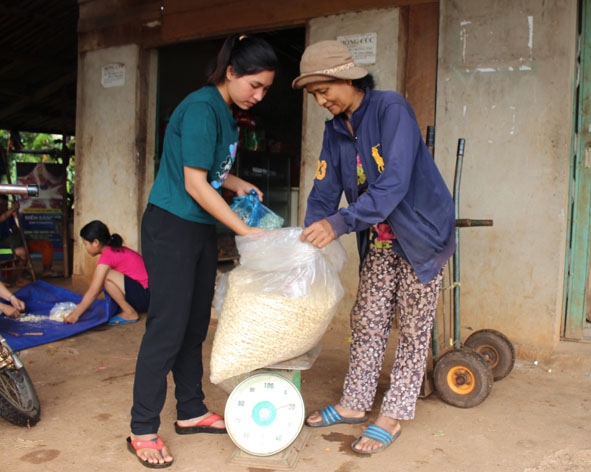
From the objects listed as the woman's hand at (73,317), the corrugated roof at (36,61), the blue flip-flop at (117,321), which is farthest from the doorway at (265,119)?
the woman's hand at (73,317)

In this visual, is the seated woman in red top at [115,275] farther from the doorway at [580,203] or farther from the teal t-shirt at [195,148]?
the doorway at [580,203]

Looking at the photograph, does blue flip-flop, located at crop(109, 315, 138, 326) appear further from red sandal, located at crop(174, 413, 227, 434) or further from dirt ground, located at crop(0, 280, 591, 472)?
red sandal, located at crop(174, 413, 227, 434)

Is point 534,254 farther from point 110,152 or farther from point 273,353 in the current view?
point 110,152

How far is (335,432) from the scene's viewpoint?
256 centimetres

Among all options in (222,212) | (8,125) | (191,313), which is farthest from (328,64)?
(8,125)

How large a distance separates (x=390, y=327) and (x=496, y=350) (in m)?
1.06

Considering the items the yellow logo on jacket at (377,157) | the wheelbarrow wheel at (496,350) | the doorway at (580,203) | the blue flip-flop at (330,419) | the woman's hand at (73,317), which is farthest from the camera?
the woman's hand at (73,317)

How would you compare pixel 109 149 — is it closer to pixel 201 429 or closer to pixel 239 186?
pixel 239 186

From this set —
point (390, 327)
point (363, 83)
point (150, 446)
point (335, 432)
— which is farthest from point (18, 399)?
point (363, 83)

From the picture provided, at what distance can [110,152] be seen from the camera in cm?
552

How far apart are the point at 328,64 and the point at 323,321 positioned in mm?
1004

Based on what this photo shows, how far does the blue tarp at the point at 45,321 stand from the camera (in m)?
3.95

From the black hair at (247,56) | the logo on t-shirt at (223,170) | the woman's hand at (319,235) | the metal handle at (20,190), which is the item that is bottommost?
the woman's hand at (319,235)

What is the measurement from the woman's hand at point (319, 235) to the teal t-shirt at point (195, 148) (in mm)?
422
